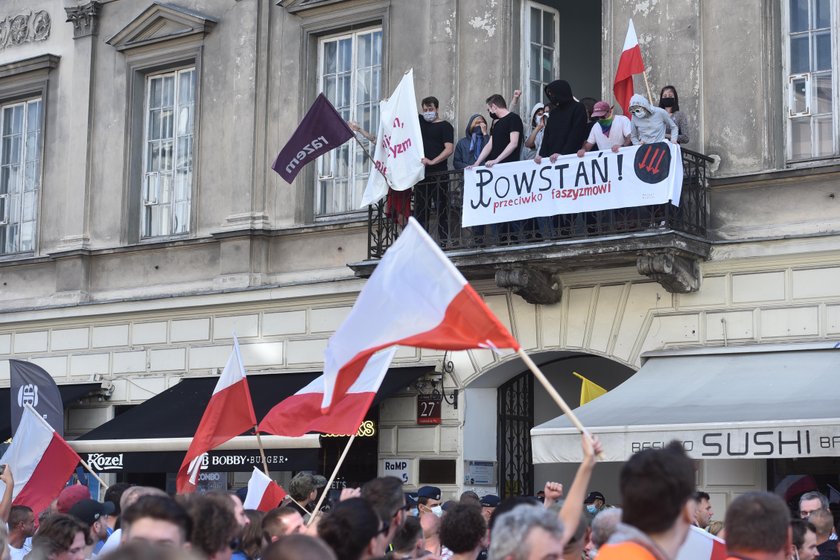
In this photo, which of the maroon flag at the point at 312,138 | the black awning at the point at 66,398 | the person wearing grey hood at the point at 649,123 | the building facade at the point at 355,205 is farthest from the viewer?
the black awning at the point at 66,398

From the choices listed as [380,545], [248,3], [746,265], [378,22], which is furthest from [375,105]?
[380,545]

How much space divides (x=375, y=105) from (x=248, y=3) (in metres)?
2.50

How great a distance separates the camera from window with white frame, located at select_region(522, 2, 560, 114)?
59.8 feet

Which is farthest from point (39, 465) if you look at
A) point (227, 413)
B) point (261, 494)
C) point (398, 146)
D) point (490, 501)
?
point (398, 146)

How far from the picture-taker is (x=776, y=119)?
15.9 m

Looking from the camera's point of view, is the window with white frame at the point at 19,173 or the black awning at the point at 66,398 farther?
the window with white frame at the point at 19,173

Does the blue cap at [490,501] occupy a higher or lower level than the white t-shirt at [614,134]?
lower

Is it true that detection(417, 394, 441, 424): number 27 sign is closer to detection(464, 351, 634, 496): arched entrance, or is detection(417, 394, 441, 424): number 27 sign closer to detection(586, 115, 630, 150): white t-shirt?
detection(464, 351, 634, 496): arched entrance

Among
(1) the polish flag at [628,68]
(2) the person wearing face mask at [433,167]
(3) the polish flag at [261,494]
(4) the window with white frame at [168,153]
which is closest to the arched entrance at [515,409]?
(2) the person wearing face mask at [433,167]

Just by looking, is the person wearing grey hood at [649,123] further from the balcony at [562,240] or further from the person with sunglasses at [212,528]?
the person with sunglasses at [212,528]

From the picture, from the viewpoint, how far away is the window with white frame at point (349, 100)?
1933 cm

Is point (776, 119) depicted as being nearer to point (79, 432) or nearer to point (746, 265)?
point (746, 265)

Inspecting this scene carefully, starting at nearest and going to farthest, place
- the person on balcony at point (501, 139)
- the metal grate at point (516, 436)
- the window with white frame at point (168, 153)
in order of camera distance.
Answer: the person on balcony at point (501, 139), the metal grate at point (516, 436), the window with white frame at point (168, 153)

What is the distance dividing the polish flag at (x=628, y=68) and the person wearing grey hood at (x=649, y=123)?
311 mm
